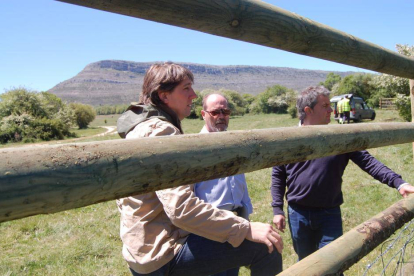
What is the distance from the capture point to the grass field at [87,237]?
3.82 meters

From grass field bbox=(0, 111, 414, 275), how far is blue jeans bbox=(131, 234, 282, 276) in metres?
2.14

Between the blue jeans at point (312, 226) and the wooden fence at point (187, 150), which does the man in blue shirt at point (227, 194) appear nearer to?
the blue jeans at point (312, 226)

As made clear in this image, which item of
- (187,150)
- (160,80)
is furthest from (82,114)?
(187,150)

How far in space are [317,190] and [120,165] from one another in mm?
2228

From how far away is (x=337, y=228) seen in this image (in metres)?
2.57

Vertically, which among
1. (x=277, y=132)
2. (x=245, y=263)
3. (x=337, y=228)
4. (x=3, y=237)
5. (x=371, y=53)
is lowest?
(x=3, y=237)

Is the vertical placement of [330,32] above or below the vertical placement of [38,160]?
above

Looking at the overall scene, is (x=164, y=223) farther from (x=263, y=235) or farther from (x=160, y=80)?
(x=160, y=80)

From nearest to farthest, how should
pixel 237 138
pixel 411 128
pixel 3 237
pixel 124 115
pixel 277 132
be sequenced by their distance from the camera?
1. pixel 237 138
2. pixel 277 132
3. pixel 124 115
4. pixel 411 128
5. pixel 3 237

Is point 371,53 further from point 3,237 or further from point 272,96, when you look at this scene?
→ point 272,96

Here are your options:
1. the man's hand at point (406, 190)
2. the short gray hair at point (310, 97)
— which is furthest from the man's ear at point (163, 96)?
the man's hand at point (406, 190)

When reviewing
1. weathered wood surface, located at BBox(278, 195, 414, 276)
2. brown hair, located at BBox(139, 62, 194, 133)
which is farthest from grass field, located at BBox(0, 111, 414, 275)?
brown hair, located at BBox(139, 62, 194, 133)

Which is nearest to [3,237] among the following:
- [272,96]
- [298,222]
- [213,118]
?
[213,118]

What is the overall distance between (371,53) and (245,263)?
1134 millimetres
